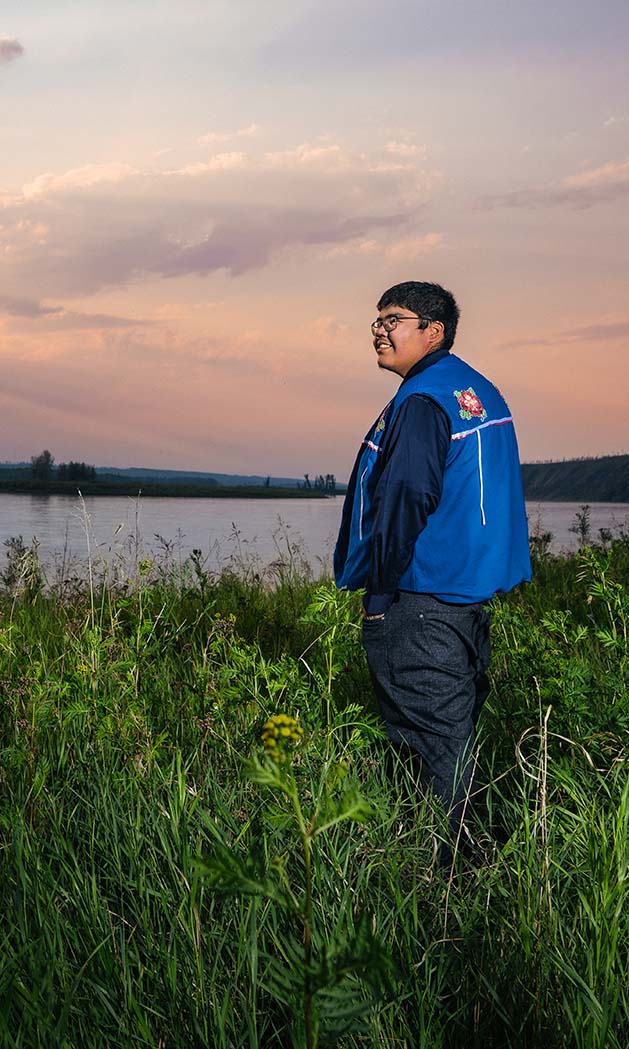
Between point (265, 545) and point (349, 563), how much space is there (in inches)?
263

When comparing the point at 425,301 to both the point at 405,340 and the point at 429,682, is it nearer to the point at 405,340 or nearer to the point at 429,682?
the point at 405,340

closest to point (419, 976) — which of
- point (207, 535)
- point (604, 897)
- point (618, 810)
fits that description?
point (604, 897)

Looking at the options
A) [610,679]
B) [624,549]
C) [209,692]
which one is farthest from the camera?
[624,549]

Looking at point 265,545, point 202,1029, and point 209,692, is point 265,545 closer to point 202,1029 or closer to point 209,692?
point 209,692

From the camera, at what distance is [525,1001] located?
2.21 meters

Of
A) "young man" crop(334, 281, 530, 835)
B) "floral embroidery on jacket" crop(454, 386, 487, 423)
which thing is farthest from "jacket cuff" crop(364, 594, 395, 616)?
"floral embroidery on jacket" crop(454, 386, 487, 423)

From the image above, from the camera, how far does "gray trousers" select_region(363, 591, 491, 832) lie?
11.8 ft

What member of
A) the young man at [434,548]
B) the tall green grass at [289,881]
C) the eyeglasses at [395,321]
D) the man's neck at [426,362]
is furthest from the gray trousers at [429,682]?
the eyeglasses at [395,321]

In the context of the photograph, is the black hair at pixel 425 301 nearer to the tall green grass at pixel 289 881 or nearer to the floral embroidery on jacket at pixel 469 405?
the floral embroidery on jacket at pixel 469 405

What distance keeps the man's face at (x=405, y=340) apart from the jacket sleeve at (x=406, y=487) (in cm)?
35

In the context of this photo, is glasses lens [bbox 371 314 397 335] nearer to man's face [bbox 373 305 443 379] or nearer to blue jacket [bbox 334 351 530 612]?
man's face [bbox 373 305 443 379]

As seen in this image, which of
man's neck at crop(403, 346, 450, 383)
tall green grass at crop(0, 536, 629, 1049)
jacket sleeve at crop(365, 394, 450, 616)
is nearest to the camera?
tall green grass at crop(0, 536, 629, 1049)

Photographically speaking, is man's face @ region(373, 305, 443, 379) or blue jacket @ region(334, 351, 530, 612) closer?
blue jacket @ region(334, 351, 530, 612)

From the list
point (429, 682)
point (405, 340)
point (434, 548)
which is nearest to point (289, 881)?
point (429, 682)
